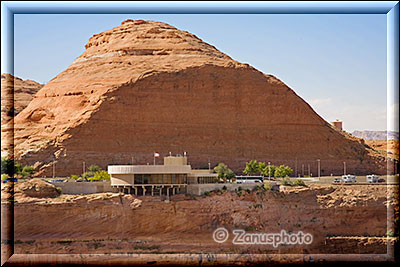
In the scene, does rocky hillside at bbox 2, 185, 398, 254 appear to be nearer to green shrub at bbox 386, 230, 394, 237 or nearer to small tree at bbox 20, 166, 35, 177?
green shrub at bbox 386, 230, 394, 237

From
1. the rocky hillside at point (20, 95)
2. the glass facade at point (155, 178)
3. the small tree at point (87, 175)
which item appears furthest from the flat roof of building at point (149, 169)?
the rocky hillside at point (20, 95)

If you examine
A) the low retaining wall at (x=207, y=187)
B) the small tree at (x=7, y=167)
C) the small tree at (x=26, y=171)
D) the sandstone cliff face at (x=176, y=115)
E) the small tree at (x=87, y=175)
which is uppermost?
the sandstone cliff face at (x=176, y=115)

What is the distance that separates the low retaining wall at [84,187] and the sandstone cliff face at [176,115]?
1702cm

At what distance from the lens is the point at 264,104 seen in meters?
81.4

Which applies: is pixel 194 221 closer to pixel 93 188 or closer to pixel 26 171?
pixel 93 188

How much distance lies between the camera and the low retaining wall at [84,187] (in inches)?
2142

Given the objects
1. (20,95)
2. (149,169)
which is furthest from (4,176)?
(20,95)

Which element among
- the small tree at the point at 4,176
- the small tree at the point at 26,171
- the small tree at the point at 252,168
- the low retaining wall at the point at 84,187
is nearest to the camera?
the low retaining wall at the point at 84,187

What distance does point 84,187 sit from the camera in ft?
180

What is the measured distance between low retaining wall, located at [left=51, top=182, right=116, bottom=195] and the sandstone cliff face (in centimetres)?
1702

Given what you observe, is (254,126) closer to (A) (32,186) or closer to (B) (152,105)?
(B) (152,105)

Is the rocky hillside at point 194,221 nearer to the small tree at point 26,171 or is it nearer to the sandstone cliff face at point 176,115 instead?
the small tree at point 26,171

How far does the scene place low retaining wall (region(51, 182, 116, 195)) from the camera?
5441 cm

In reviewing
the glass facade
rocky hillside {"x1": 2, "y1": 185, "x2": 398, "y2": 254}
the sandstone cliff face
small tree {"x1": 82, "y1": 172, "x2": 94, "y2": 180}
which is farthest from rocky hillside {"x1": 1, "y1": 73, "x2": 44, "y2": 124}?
the glass facade
